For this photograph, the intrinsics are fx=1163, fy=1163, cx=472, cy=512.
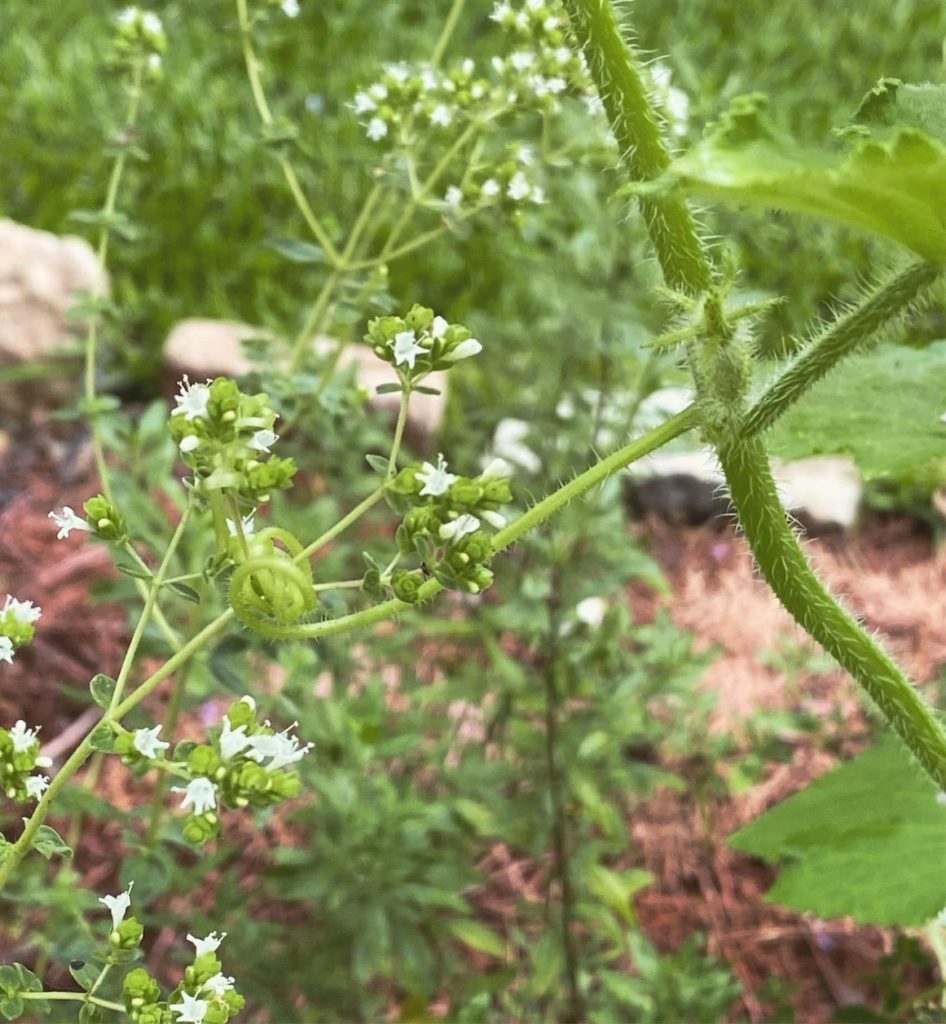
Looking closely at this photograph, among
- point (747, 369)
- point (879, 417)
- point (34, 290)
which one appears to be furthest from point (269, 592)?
point (34, 290)

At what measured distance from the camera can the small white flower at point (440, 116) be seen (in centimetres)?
113

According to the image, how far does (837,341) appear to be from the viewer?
0.67 meters

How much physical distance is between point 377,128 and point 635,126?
1.64ft

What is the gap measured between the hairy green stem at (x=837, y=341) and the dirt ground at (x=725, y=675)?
0.96 metres

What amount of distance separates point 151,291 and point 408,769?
162 cm

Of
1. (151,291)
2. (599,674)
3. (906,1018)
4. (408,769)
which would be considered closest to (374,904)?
(408,769)

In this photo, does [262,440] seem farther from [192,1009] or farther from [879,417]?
[879,417]

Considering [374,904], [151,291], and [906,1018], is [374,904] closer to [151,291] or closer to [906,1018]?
[906,1018]

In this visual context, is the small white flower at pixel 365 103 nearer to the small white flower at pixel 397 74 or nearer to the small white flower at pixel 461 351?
the small white flower at pixel 397 74

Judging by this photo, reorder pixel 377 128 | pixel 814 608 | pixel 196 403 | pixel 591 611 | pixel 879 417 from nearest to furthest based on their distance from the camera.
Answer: pixel 196 403
pixel 814 608
pixel 879 417
pixel 377 128
pixel 591 611

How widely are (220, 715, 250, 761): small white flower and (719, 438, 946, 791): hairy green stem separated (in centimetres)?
33

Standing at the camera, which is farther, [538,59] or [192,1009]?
[538,59]

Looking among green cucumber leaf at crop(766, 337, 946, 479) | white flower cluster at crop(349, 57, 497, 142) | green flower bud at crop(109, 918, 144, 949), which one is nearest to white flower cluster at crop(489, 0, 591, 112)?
white flower cluster at crop(349, 57, 497, 142)

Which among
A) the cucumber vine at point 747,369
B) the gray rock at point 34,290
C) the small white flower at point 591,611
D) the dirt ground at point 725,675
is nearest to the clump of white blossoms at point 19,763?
the cucumber vine at point 747,369
